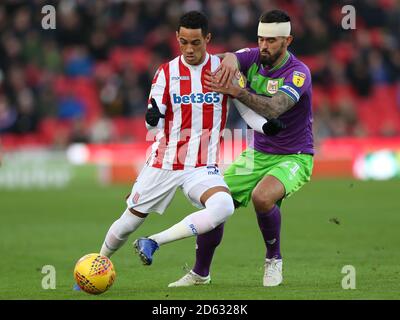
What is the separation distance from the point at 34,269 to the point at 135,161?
11.0 metres

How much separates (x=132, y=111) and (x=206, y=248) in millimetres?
13680

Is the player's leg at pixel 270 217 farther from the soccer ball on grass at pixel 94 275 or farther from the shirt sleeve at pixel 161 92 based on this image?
the soccer ball on grass at pixel 94 275

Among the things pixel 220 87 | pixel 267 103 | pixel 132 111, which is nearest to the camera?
pixel 220 87

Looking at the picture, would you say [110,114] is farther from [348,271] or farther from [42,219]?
[348,271]

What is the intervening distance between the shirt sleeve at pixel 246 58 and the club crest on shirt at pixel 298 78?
0.43 metres

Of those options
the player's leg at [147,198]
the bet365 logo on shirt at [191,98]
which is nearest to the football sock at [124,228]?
the player's leg at [147,198]

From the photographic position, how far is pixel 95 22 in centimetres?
2336

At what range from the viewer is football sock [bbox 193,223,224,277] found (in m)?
9.03

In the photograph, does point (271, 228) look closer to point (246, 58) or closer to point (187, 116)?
point (187, 116)

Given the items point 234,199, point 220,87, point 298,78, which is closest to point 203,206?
point 234,199

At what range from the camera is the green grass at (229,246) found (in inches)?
335

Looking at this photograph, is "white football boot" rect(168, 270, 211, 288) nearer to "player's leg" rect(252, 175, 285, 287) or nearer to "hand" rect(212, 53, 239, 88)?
"player's leg" rect(252, 175, 285, 287)

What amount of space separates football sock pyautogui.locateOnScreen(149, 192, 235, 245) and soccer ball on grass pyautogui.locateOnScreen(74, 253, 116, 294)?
0.51 meters

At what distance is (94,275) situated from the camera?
7.99m
